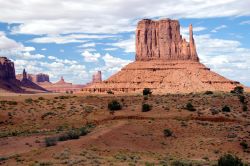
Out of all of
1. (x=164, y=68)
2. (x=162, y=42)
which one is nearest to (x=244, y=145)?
(x=164, y=68)

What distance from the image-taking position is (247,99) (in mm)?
66812

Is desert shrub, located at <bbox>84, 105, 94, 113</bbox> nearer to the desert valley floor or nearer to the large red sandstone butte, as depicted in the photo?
the desert valley floor

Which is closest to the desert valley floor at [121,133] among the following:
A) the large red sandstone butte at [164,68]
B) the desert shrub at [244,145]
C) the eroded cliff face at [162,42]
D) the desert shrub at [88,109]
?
the desert shrub at [88,109]

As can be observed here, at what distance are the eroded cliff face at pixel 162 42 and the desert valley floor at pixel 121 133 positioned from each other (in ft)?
339

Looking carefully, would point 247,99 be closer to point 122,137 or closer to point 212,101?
point 212,101

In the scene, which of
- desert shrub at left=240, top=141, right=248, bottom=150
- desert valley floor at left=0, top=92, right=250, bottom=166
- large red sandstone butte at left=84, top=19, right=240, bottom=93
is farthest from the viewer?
large red sandstone butte at left=84, top=19, right=240, bottom=93

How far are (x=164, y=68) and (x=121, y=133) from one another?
118m

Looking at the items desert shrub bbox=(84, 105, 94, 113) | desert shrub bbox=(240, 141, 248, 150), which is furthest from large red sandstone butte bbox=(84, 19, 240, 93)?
desert shrub bbox=(240, 141, 248, 150)

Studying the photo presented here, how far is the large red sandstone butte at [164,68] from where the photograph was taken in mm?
139250

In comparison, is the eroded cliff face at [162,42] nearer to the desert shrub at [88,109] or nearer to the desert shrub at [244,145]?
the desert shrub at [88,109]

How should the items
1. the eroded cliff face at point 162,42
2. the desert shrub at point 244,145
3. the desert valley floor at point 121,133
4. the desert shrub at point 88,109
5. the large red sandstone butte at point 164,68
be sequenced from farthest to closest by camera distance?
the eroded cliff face at point 162,42 → the large red sandstone butte at point 164,68 → the desert shrub at point 88,109 → the desert shrub at point 244,145 → the desert valley floor at point 121,133

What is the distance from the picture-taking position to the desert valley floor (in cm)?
2725

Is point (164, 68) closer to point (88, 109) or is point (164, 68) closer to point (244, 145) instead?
point (88, 109)

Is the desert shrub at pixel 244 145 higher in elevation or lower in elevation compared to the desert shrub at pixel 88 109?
lower
